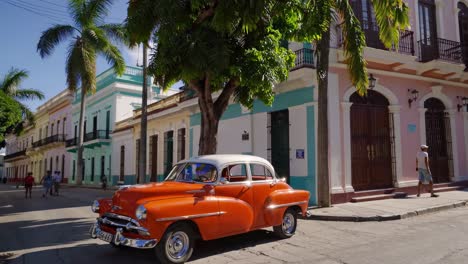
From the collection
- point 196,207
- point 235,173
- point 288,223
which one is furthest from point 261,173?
point 196,207

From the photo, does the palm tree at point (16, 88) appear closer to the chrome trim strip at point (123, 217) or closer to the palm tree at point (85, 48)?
the palm tree at point (85, 48)

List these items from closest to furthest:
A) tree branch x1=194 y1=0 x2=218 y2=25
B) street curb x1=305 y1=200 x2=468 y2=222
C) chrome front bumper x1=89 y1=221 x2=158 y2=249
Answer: chrome front bumper x1=89 y1=221 x2=158 y2=249, tree branch x1=194 y1=0 x2=218 y2=25, street curb x1=305 y1=200 x2=468 y2=222

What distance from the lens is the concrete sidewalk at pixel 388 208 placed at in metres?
9.16

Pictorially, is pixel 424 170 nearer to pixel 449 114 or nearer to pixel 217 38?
pixel 449 114

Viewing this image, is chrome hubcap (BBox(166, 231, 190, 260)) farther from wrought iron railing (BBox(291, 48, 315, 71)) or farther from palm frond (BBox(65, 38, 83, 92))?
palm frond (BBox(65, 38, 83, 92))

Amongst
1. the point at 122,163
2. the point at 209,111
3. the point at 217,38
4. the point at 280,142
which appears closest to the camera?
the point at 217,38

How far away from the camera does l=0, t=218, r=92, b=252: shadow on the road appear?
23.1 feet

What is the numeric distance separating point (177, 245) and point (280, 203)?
7.48ft

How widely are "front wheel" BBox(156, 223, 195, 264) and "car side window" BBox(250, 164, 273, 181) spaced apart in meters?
1.95

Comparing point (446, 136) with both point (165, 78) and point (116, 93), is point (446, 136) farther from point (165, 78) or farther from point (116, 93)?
point (116, 93)

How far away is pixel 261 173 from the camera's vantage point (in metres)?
7.22

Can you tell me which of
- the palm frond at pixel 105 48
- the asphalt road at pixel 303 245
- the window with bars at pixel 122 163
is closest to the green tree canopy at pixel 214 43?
the asphalt road at pixel 303 245

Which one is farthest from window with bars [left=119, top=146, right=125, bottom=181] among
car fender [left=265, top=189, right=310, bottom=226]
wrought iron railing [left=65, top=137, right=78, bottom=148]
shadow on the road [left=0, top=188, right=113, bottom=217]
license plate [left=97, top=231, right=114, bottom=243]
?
license plate [left=97, top=231, right=114, bottom=243]

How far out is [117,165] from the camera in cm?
2673
